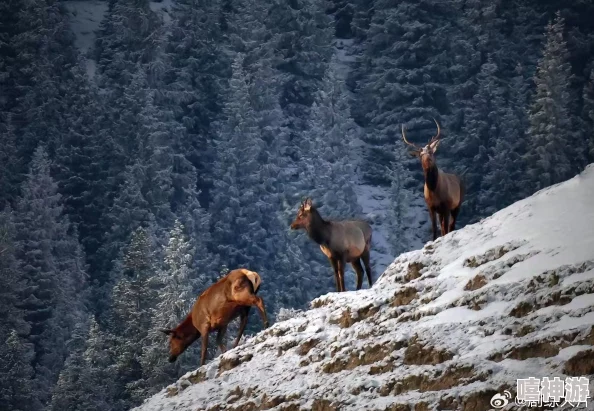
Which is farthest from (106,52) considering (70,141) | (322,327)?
(322,327)

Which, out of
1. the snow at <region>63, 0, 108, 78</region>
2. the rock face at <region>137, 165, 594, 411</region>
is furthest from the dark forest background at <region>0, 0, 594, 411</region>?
the rock face at <region>137, 165, 594, 411</region>

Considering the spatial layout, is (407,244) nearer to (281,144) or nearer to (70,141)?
(281,144)

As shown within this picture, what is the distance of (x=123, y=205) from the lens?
240ft

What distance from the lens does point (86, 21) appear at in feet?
331

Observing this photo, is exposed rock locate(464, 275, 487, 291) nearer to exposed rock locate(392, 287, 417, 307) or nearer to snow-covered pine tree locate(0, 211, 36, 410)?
exposed rock locate(392, 287, 417, 307)

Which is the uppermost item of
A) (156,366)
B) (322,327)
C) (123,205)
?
(322,327)

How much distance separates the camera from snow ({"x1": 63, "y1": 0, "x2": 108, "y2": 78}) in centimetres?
9538

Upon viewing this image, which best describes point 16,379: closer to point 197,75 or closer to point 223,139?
point 223,139

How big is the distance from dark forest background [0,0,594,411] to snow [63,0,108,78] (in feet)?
4.28

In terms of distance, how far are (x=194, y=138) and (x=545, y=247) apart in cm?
6853

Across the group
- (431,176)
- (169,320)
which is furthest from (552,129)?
(431,176)

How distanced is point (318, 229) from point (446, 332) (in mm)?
8867

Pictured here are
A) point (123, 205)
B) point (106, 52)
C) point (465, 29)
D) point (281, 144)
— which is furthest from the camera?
point (106, 52)

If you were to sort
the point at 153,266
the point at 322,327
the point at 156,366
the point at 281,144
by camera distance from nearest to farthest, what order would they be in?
the point at 322,327 < the point at 156,366 < the point at 153,266 < the point at 281,144
